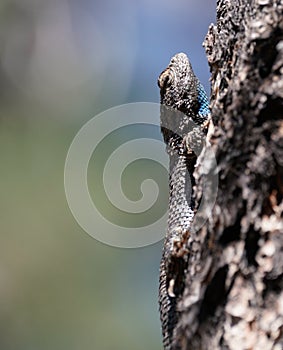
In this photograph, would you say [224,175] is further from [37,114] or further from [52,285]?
[52,285]

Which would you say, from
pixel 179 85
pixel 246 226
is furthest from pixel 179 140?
pixel 246 226

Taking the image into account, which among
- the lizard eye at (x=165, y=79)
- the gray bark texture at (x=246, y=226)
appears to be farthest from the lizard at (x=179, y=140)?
the gray bark texture at (x=246, y=226)

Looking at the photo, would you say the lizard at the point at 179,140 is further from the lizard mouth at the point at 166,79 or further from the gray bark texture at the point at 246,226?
the gray bark texture at the point at 246,226

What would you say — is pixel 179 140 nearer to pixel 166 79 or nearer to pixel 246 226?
pixel 166 79

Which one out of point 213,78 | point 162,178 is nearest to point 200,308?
point 213,78

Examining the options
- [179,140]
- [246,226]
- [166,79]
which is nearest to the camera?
[246,226]

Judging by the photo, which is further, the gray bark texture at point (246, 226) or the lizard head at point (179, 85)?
the lizard head at point (179, 85)
